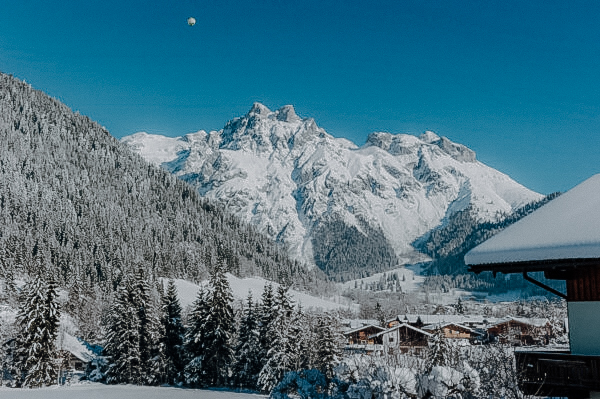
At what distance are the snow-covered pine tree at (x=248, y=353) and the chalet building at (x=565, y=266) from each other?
1767 inches

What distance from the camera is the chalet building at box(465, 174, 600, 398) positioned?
8.98m

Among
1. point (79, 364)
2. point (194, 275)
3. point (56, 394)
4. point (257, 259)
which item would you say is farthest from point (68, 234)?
point (56, 394)

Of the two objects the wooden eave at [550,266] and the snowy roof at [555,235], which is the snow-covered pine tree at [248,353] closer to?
the wooden eave at [550,266]

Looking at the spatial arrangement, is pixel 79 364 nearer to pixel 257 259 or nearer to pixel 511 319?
pixel 511 319

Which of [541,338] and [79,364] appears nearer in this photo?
[541,338]

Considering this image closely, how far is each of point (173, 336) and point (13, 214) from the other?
398ft

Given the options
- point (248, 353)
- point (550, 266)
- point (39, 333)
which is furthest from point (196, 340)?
point (550, 266)

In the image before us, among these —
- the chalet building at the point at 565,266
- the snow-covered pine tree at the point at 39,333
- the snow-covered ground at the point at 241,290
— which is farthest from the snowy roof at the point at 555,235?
the snow-covered ground at the point at 241,290

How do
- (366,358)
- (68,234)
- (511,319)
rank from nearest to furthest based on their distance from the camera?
(366,358) → (511,319) → (68,234)

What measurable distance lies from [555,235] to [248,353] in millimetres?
47797

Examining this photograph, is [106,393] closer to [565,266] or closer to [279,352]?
[279,352]

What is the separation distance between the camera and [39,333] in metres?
44.1

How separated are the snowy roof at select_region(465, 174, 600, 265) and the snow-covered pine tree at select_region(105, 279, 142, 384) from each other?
46616 mm

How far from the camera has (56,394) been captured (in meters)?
38.4
